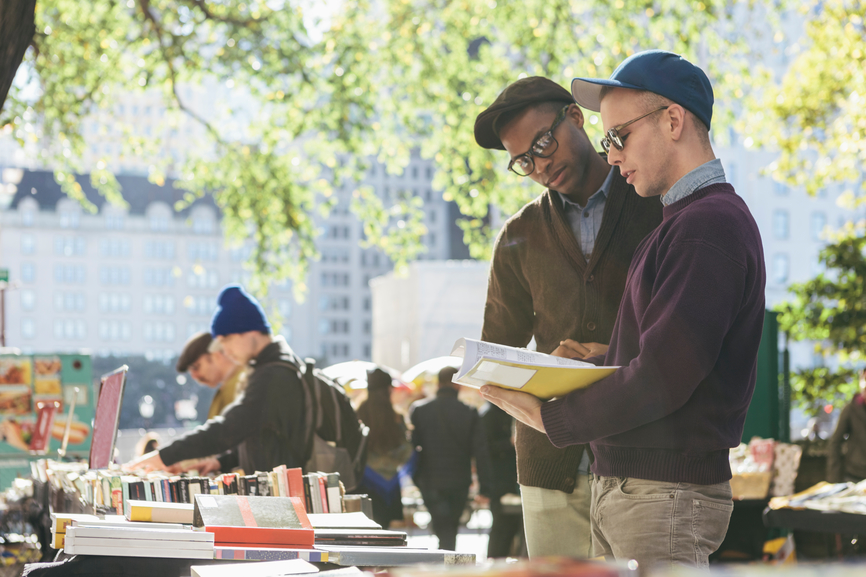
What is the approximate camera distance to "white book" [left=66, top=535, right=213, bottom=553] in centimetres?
221

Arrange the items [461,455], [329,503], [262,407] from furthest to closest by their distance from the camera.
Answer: [461,455]
[262,407]
[329,503]

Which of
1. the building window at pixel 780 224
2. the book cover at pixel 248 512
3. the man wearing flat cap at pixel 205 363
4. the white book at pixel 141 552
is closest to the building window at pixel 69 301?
the building window at pixel 780 224

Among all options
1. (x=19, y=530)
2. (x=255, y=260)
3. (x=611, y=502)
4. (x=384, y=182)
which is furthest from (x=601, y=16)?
(x=384, y=182)

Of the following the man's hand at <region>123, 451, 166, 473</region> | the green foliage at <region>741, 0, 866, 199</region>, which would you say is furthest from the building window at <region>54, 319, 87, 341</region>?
the man's hand at <region>123, 451, 166, 473</region>

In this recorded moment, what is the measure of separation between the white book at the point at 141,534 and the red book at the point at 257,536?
51mm

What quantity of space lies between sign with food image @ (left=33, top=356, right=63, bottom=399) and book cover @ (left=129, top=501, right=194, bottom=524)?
421 centimetres

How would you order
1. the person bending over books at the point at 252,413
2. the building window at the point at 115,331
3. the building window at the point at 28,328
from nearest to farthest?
the person bending over books at the point at 252,413
the building window at the point at 28,328
the building window at the point at 115,331

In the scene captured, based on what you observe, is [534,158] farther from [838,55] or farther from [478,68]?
[838,55]

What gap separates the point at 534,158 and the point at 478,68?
814cm

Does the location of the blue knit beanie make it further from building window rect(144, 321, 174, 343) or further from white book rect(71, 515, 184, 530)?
building window rect(144, 321, 174, 343)

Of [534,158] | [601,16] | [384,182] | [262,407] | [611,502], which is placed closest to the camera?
[611,502]

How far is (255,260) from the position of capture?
35.8ft

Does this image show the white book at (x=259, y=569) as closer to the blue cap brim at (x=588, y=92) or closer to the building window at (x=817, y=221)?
the blue cap brim at (x=588, y=92)

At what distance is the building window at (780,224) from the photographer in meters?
67.0
